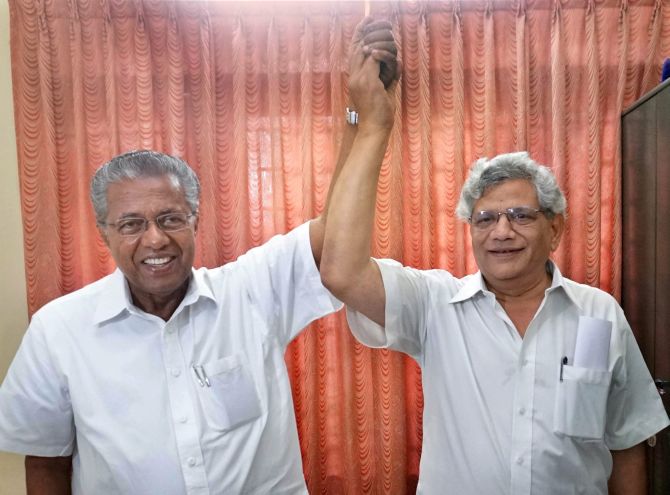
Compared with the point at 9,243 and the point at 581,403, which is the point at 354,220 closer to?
the point at 581,403

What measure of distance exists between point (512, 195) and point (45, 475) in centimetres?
155

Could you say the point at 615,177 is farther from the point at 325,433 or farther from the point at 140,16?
the point at 140,16

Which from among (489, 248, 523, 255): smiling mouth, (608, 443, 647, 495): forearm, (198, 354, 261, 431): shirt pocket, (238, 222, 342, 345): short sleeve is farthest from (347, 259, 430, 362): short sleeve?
(608, 443, 647, 495): forearm

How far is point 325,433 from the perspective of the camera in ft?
7.59

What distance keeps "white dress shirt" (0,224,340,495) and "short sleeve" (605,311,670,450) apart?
860 mm

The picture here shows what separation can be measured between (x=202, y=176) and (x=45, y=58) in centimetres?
89

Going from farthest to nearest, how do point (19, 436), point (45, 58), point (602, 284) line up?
point (602, 284) < point (45, 58) < point (19, 436)

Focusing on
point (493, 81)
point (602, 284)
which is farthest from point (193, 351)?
point (602, 284)

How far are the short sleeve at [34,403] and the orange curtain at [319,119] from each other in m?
1.04

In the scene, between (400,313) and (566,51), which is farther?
(566,51)

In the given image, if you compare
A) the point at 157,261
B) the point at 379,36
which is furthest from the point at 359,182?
the point at 157,261

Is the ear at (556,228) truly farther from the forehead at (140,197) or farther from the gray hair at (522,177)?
the forehead at (140,197)

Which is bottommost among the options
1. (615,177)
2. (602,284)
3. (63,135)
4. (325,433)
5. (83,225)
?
(325,433)

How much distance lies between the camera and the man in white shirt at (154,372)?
3.87ft
